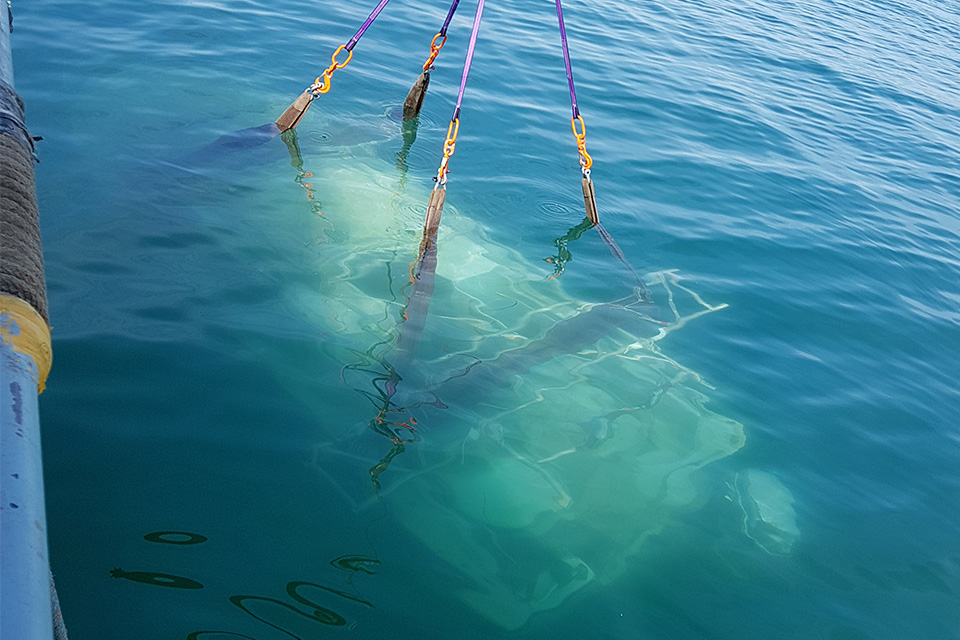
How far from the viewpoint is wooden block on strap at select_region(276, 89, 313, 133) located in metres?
7.16

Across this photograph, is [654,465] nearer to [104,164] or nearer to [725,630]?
[725,630]

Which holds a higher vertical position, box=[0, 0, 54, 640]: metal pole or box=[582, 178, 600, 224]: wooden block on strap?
box=[0, 0, 54, 640]: metal pole

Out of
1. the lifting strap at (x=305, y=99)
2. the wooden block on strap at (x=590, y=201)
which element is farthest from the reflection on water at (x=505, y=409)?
the lifting strap at (x=305, y=99)

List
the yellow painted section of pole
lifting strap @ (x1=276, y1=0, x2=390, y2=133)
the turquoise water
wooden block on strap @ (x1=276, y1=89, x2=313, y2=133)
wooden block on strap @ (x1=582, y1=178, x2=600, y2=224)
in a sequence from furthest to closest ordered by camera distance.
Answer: wooden block on strap @ (x1=276, y1=89, x2=313, y2=133)
lifting strap @ (x1=276, y1=0, x2=390, y2=133)
wooden block on strap @ (x1=582, y1=178, x2=600, y2=224)
the turquoise water
the yellow painted section of pole

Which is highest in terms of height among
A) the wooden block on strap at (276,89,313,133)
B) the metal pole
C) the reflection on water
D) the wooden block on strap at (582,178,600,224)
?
the metal pole

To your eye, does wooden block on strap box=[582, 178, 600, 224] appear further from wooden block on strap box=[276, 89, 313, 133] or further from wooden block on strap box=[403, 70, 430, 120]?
wooden block on strap box=[276, 89, 313, 133]

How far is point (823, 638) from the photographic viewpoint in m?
3.89

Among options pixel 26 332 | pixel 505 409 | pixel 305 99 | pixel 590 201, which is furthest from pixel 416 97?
pixel 26 332

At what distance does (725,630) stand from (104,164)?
567cm

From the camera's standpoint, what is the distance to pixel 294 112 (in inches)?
286

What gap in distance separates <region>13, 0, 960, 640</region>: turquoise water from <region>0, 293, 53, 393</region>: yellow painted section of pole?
1.40 m

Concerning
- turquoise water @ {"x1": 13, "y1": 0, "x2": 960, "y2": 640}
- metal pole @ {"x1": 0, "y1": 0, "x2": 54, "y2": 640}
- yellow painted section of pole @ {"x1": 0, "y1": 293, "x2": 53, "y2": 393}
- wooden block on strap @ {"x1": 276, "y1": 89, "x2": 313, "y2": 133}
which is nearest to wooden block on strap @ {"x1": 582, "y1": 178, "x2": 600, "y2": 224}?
turquoise water @ {"x1": 13, "y1": 0, "x2": 960, "y2": 640}

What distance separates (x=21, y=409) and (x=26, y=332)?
1.24ft

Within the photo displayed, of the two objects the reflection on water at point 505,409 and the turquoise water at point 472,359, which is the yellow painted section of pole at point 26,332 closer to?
the turquoise water at point 472,359
